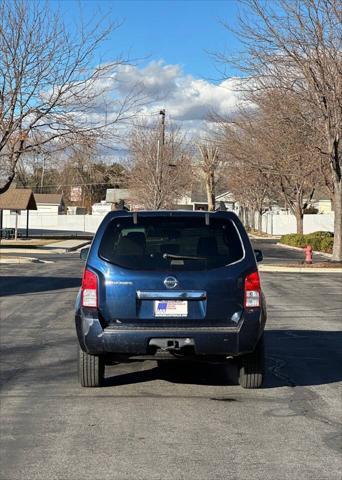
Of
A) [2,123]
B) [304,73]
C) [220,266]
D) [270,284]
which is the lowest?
[270,284]

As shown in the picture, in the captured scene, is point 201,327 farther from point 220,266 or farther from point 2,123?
point 2,123

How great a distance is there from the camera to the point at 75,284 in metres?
18.3

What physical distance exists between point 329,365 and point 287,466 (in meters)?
3.58

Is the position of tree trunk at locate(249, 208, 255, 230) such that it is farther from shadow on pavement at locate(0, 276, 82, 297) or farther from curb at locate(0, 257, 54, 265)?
shadow on pavement at locate(0, 276, 82, 297)

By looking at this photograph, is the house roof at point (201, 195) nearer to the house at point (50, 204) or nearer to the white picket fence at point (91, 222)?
the white picket fence at point (91, 222)

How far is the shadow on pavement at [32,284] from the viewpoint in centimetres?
1669

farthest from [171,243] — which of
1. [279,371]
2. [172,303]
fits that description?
[279,371]

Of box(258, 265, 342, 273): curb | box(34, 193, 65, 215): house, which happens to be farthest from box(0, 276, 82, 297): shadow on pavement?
box(34, 193, 65, 215): house

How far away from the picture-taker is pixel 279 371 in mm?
7832

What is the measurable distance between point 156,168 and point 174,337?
44236 millimetres

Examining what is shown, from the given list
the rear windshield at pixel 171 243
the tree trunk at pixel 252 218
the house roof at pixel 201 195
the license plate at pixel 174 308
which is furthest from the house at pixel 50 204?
the license plate at pixel 174 308

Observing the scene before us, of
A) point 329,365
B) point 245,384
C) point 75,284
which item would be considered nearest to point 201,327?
point 245,384

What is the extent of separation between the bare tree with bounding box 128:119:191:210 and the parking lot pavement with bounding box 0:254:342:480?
40425 millimetres

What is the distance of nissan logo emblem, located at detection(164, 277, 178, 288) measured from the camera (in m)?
6.18
